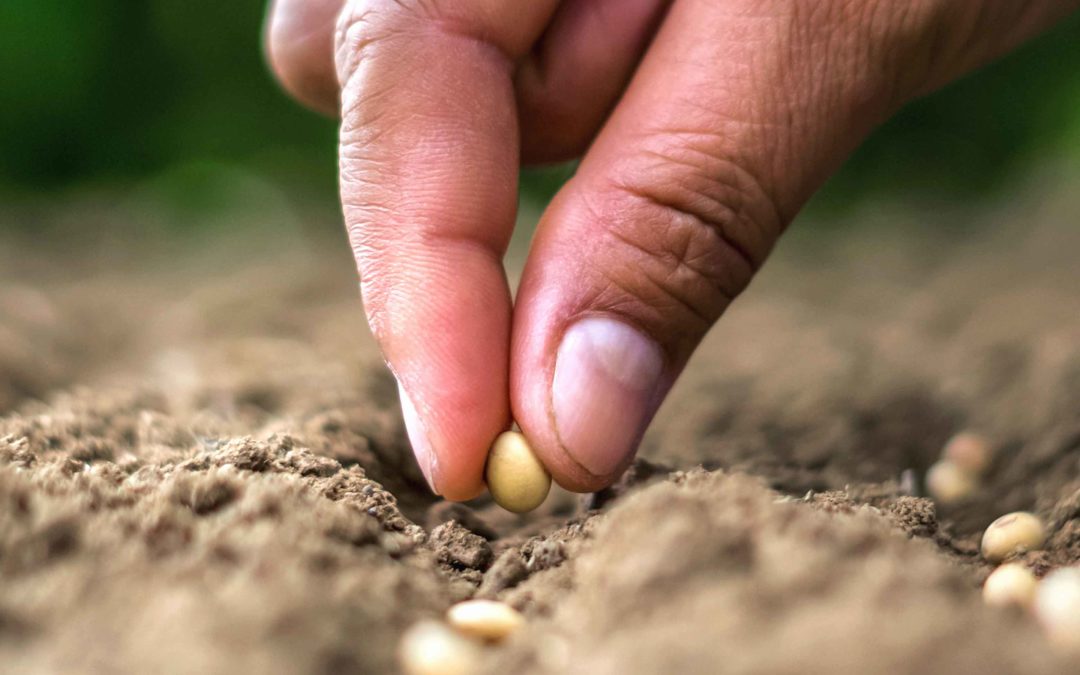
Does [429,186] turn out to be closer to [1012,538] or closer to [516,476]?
[516,476]

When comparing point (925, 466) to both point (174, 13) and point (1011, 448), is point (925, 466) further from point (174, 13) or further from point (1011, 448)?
point (174, 13)

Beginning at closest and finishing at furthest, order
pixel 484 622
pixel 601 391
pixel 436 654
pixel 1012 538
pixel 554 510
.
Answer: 1. pixel 436 654
2. pixel 484 622
3. pixel 1012 538
4. pixel 601 391
5. pixel 554 510

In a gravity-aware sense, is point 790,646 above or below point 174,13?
above

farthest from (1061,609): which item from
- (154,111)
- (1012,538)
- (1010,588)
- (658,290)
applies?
(154,111)

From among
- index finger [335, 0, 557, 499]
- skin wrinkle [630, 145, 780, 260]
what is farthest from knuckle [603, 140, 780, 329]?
index finger [335, 0, 557, 499]

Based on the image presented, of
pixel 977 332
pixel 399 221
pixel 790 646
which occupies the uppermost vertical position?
pixel 790 646

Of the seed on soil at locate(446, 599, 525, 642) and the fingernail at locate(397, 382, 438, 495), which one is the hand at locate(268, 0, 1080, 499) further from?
the seed on soil at locate(446, 599, 525, 642)

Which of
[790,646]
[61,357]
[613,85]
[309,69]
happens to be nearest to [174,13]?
[61,357]

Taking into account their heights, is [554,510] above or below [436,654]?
below
